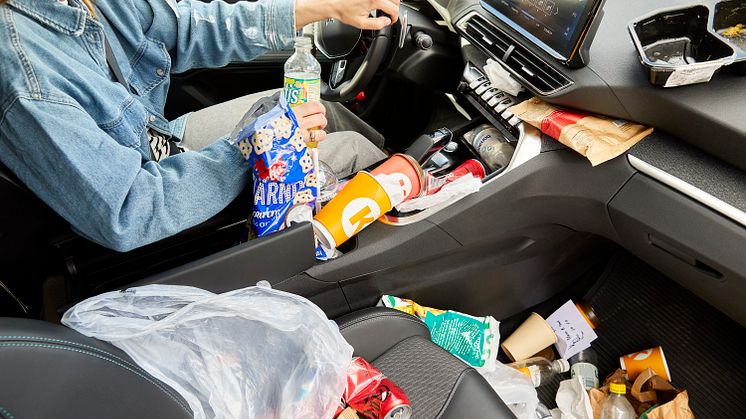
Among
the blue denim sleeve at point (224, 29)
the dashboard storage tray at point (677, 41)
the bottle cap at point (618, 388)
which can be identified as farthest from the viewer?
the bottle cap at point (618, 388)

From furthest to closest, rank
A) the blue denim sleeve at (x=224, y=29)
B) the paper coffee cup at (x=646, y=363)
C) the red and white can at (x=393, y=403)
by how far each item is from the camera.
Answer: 1. the paper coffee cup at (x=646, y=363)
2. the blue denim sleeve at (x=224, y=29)
3. the red and white can at (x=393, y=403)

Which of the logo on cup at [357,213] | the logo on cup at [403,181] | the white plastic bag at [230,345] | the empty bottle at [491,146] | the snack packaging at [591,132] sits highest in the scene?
the snack packaging at [591,132]

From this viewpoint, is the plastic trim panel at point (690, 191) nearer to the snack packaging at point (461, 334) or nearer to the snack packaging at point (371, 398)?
the snack packaging at point (461, 334)

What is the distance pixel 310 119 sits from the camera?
108 centimetres

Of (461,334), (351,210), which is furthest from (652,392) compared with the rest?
(351,210)

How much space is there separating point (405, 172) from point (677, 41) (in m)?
0.62

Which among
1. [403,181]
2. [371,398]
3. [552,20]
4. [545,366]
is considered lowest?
[545,366]

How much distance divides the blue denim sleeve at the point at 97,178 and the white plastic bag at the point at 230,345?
11 cm

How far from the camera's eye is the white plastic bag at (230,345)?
765 millimetres

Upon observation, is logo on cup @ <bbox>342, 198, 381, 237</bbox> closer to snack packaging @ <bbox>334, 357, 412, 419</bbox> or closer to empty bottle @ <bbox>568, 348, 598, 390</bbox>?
snack packaging @ <bbox>334, 357, 412, 419</bbox>

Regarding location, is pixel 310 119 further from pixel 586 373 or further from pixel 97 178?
pixel 586 373

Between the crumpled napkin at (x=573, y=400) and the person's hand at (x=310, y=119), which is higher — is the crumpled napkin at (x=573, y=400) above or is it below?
below

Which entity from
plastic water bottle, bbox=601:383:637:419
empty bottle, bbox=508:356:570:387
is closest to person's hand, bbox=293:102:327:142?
empty bottle, bbox=508:356:570:387

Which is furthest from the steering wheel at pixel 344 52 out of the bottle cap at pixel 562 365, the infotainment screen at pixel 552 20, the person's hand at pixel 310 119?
the bottle cap at pixel 562 365
